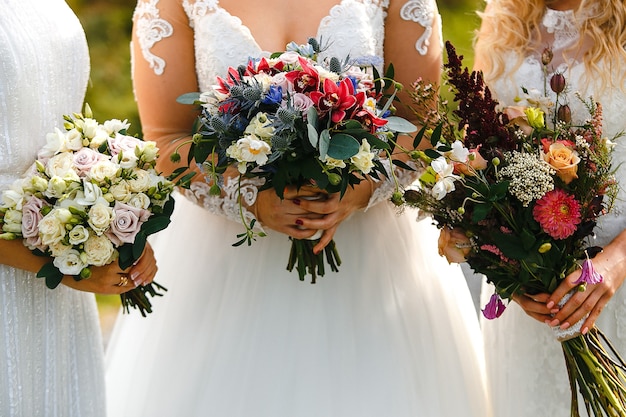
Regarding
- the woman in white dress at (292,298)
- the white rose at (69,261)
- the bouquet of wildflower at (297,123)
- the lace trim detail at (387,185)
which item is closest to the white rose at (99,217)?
the white rose at (69,261)

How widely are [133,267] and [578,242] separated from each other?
1.39 m

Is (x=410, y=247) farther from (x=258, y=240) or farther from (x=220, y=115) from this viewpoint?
(x=220, y=115)

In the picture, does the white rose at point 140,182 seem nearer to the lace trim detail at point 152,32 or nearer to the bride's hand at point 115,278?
the bride's hand at point 115,278

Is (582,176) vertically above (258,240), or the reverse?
(582,176)

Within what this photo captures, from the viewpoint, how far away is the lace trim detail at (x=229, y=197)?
105 inches

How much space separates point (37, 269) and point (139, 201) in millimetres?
364

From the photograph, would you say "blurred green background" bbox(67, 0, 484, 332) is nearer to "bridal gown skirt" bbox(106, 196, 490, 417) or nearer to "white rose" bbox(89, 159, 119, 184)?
"bridal gown skirt" bbox(106, 196, 490, 417)

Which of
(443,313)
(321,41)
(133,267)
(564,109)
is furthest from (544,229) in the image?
(133,267)

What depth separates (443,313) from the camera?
116 inches

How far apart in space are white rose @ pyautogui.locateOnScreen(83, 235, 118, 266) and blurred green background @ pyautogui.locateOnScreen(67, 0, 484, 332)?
6.32 meters

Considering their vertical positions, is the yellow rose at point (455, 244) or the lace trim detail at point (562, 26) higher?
the lace trim detail at point (562, 26)

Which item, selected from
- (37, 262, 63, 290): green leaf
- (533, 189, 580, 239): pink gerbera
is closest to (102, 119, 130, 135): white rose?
(37, 262, 63, 290): green leaf

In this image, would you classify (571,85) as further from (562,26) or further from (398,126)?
(398,126)

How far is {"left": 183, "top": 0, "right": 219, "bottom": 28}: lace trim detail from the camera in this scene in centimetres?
283
